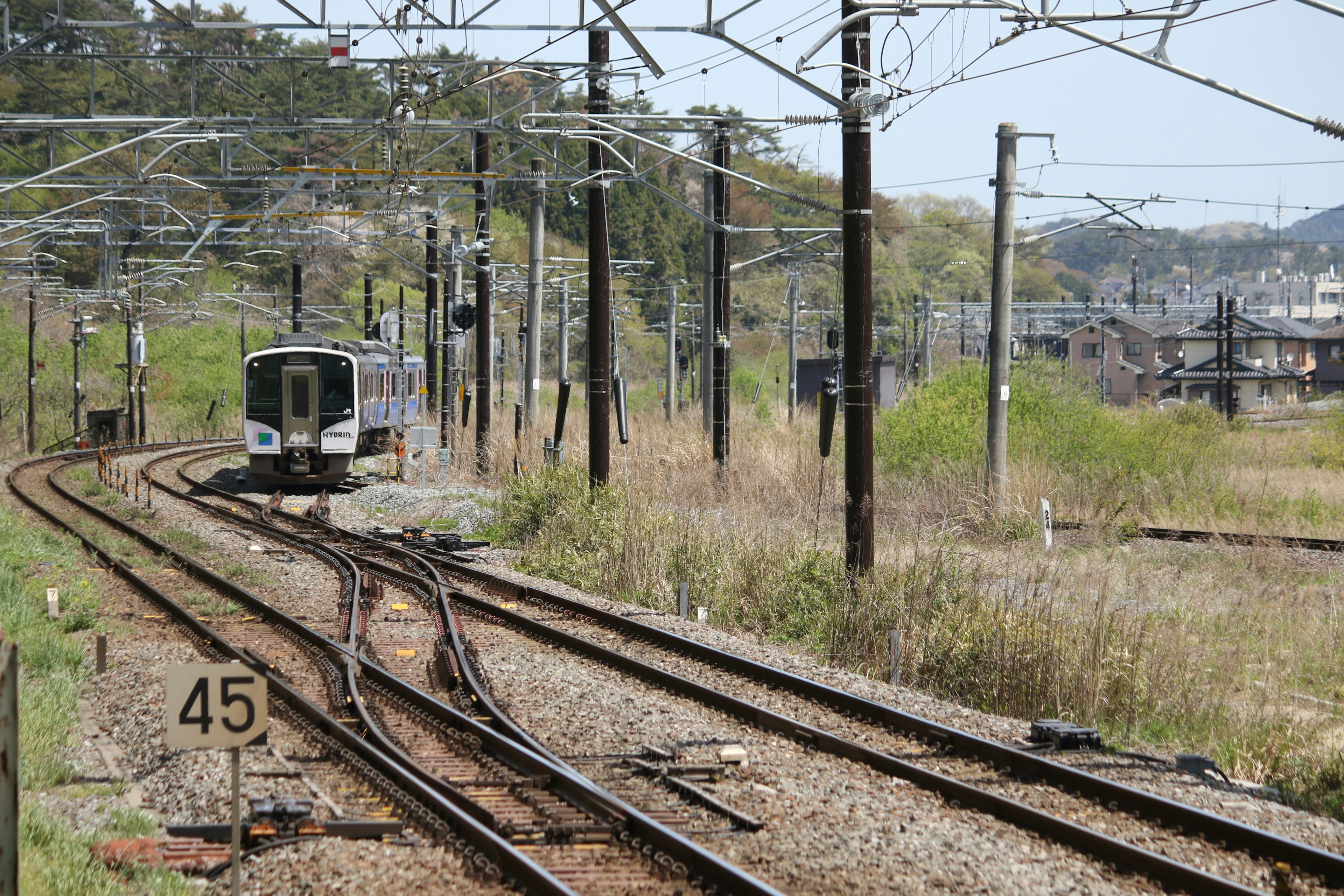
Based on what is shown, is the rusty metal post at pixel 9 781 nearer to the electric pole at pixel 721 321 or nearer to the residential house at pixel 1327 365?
the electric pole at pixel 721 321

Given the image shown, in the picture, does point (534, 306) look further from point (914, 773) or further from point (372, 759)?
point (914, 773)

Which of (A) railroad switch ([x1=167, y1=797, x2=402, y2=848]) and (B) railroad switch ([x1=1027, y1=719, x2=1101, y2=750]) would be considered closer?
(A) railroad switch ([x1=167, y1=797, x2=402, y2=848])

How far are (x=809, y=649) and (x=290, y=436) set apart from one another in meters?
17.9

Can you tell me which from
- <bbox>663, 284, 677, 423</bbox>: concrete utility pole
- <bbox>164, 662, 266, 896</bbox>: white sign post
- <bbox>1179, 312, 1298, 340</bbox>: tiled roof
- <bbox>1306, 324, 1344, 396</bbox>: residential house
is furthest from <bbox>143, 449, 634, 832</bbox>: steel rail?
<bbox>1306, 324, 1344, 396</bbox>: residential house

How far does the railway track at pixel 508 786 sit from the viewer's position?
612 centimetres

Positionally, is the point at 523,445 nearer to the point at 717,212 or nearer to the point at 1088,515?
the point at 717,212

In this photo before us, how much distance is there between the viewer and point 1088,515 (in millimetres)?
21828

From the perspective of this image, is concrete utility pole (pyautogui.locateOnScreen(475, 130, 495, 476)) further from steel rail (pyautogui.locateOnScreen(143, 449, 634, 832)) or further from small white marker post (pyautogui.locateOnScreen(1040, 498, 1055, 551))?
steel rail (pyautogui.locateOnScreen(143, 449, 634, 832))

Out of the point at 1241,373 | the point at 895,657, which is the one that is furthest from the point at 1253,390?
the point at 895,657

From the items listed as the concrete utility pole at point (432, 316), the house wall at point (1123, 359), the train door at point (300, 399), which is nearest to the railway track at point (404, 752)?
the train door at point (300, 399)

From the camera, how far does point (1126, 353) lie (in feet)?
287

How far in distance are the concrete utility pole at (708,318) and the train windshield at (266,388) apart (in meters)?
9.40

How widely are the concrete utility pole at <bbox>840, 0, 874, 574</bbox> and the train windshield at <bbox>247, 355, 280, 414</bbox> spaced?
17.8m

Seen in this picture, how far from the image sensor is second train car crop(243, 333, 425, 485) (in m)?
27.1
